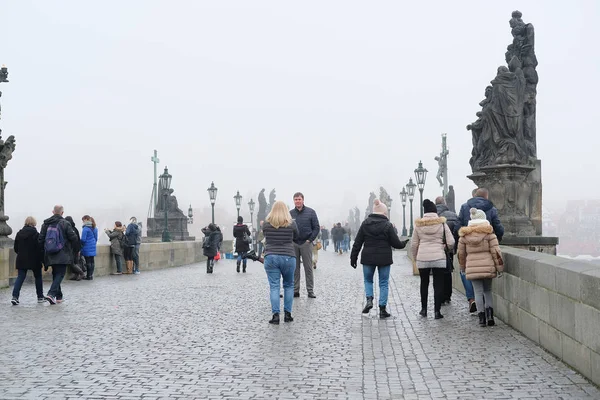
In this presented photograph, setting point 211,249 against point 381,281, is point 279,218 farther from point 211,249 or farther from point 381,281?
point 211,249

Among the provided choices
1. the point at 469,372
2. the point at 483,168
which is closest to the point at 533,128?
the point at 483,168

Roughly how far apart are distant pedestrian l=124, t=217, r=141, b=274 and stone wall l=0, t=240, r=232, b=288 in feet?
1.57

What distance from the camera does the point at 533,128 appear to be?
19.7 m

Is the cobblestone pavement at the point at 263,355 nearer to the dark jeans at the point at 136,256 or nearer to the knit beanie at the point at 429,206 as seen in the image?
the knit beanie at the point at 429,206

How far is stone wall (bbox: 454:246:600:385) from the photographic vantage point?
630 centimetres

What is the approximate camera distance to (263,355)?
7836mm

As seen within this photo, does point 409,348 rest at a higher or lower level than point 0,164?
lower

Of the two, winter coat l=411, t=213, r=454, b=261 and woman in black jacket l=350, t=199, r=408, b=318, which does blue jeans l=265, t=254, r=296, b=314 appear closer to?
woman in black jacket l=350, t=199, r=408, b=318

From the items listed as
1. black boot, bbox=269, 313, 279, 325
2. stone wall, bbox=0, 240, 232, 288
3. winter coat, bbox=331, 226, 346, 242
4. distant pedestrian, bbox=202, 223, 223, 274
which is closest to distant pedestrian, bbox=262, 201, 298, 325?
black boot, bbox=269, 313, 279, 325

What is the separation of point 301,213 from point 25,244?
182 inches

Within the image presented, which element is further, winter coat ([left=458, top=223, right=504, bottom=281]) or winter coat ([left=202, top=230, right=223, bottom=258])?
winter coat ([left=202, top=230, right=223, bottom=258])

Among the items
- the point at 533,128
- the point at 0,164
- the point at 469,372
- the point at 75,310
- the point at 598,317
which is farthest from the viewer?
the point at 533,128

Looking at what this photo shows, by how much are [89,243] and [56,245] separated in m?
6.75

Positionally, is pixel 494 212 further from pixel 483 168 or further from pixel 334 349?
pixel 483 168
